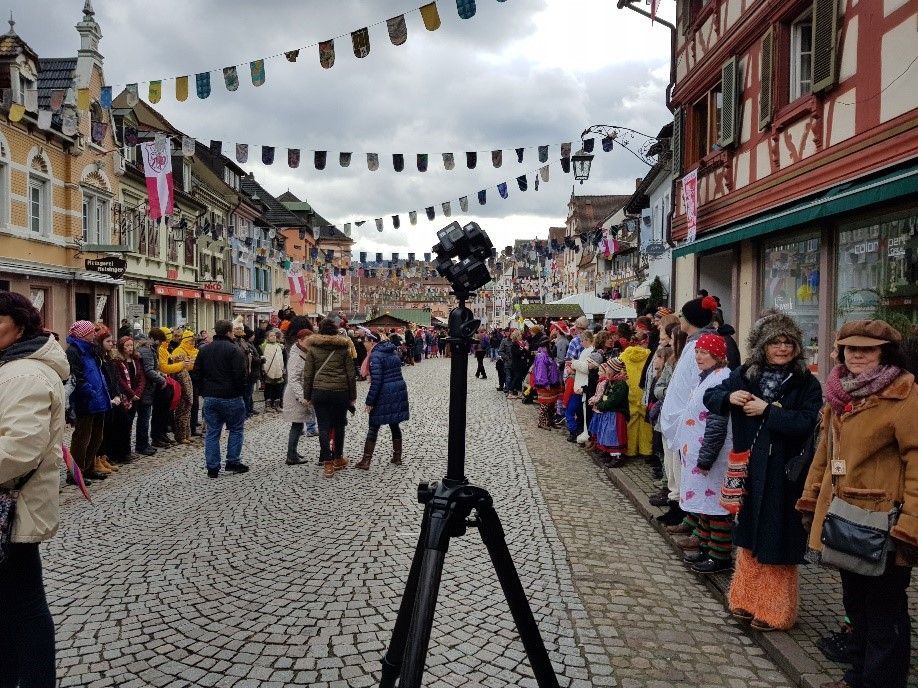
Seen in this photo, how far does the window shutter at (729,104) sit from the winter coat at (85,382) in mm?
8933

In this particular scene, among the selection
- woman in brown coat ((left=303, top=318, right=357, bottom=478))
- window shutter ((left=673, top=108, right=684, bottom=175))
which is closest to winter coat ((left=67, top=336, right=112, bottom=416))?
woman in brown coat ((left=303, top=318, right=357, bottom=478))

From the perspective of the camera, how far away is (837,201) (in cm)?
697

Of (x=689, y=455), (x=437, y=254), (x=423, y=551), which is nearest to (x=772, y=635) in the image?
(x=689, y=455)

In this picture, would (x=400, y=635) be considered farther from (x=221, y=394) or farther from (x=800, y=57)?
(x=800, y=57)

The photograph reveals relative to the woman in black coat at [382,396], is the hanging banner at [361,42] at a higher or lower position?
higher

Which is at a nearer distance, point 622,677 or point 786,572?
point 622,677

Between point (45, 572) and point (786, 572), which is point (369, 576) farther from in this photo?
point (786, 572)

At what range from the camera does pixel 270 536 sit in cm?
571

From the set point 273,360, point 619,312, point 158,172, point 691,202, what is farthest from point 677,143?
point 158,172

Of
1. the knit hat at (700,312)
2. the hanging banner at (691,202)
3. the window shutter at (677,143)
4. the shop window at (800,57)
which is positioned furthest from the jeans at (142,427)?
the window shutter at (677,143)

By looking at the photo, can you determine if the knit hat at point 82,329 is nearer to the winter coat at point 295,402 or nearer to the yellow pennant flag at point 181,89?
the winter coat at point 295,402

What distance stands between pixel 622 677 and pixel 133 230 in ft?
80.2

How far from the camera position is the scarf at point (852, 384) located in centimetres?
307

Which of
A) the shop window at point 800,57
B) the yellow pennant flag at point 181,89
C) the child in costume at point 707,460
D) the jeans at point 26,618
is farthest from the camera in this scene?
the yellow pennant flag at point 181,89
